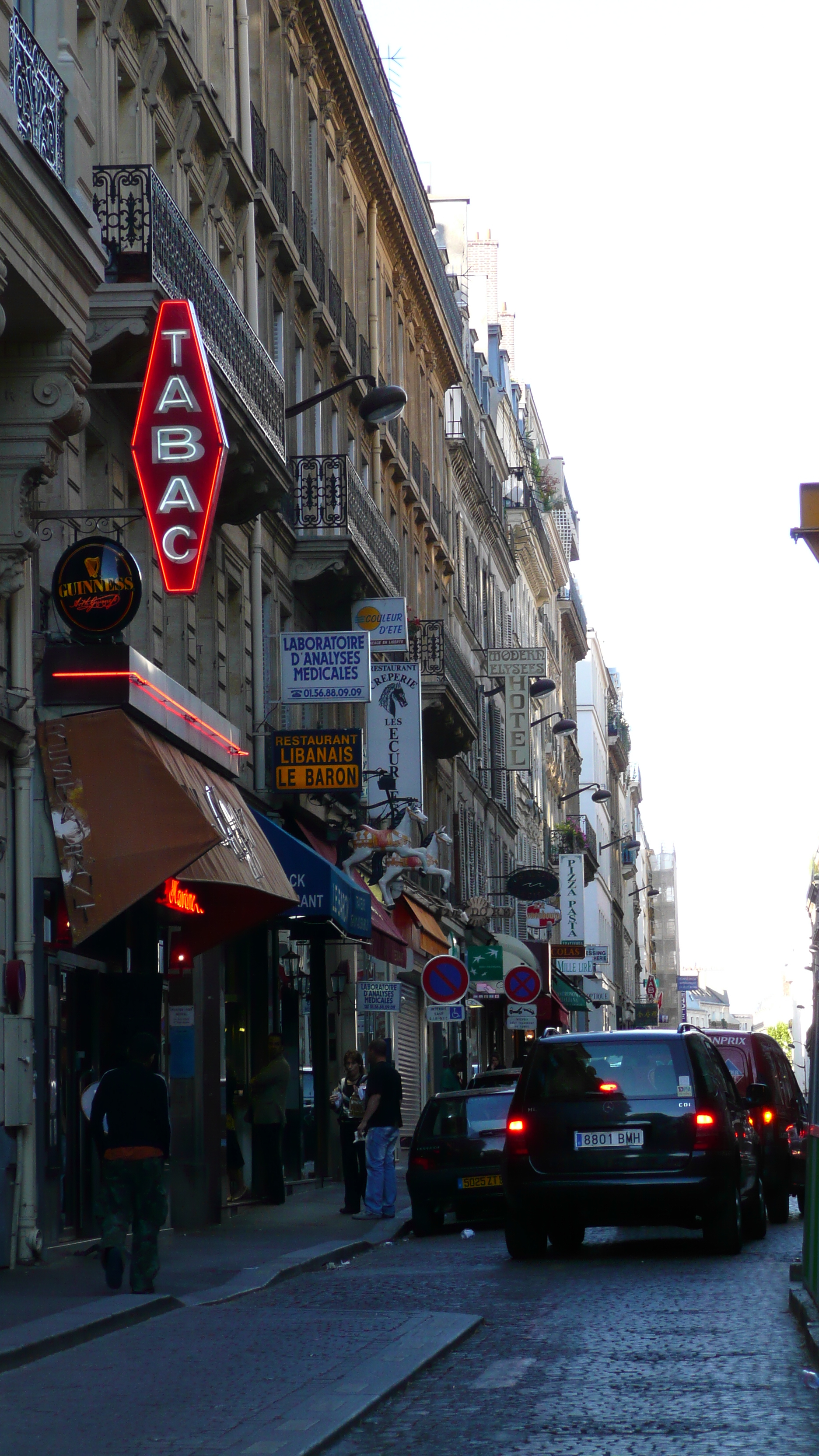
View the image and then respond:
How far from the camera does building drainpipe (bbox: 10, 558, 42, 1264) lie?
1551 centimetres

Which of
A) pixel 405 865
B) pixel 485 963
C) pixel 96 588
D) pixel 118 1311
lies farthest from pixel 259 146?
pixel 118 1311

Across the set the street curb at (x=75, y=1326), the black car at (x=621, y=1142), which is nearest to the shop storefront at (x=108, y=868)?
the black car at (x=621, y=1142)

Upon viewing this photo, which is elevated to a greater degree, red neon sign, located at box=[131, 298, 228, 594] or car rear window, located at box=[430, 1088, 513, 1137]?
red neon sign, located at box=[131, 298, 228, 594]

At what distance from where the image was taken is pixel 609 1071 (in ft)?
52.5

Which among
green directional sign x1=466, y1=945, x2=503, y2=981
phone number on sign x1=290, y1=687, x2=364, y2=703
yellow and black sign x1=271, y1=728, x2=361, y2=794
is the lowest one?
green directional sign x1=466, y1=945, x2=503, y2=981

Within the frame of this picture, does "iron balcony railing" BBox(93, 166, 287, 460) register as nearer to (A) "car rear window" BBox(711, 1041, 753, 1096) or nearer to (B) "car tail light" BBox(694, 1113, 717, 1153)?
(A) "car rear window" BBox(711, 1041, 753, 1096)

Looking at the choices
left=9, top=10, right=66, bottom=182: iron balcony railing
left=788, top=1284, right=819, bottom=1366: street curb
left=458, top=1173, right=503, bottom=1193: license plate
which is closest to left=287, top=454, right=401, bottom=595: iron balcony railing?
left=458, top=1173, right=503, bottom=1193: license plate

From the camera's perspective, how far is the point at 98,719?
16641 mm

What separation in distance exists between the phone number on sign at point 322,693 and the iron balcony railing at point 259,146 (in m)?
6.28

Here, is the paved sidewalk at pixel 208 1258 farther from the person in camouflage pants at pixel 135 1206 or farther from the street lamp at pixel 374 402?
the street lamp at pixel 374 402

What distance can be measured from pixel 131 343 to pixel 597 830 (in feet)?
285

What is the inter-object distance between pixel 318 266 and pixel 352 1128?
45.0 feet

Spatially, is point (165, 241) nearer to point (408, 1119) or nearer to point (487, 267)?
point (408, 1119)

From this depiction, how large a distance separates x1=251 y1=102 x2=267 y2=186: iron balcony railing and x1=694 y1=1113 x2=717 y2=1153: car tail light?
1505 centimetres
